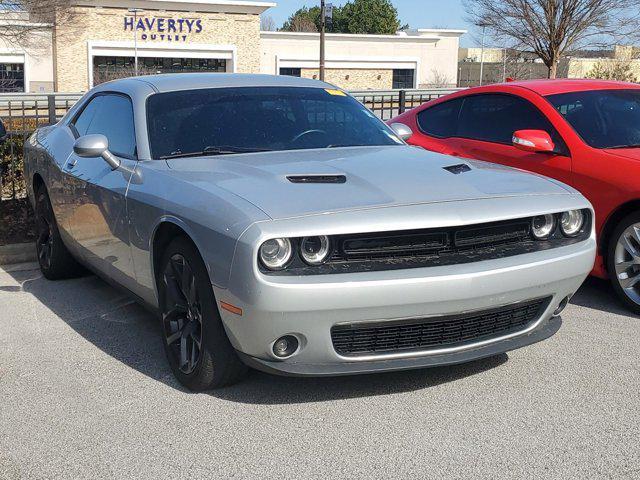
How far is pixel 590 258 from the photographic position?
4.12 metres

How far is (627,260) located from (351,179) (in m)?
2.32

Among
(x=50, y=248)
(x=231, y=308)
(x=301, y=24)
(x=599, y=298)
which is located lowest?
(x=599, y=298)

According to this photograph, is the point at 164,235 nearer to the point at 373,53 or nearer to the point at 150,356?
the point at 150,356

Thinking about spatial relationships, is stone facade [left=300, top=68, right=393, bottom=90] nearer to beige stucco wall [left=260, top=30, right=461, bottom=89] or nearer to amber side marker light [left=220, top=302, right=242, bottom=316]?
beige stucco wall [left=260, top=30, right=461, bottom=89]

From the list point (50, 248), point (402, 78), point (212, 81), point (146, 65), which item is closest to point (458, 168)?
point (212, 81)

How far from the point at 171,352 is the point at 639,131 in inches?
151

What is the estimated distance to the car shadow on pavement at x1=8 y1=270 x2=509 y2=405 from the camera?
13.1ft

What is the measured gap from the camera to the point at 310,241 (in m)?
3.53

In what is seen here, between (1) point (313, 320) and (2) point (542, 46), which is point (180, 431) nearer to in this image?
(1) point (313, 320)

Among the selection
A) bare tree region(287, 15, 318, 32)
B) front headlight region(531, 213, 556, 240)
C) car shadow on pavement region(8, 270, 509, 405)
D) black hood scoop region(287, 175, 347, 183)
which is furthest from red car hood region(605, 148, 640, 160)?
bare tree region(287, 15, 318, 32)

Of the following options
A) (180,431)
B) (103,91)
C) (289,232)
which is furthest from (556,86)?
(180,431)

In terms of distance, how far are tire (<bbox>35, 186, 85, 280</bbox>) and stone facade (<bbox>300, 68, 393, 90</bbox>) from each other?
6058cm

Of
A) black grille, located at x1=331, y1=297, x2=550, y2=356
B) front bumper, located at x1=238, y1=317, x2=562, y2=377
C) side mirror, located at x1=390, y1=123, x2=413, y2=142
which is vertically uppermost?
side mirror, located at x1=390, y1=123, x2=413, y2=142

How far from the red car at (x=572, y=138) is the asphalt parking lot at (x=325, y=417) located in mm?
730
